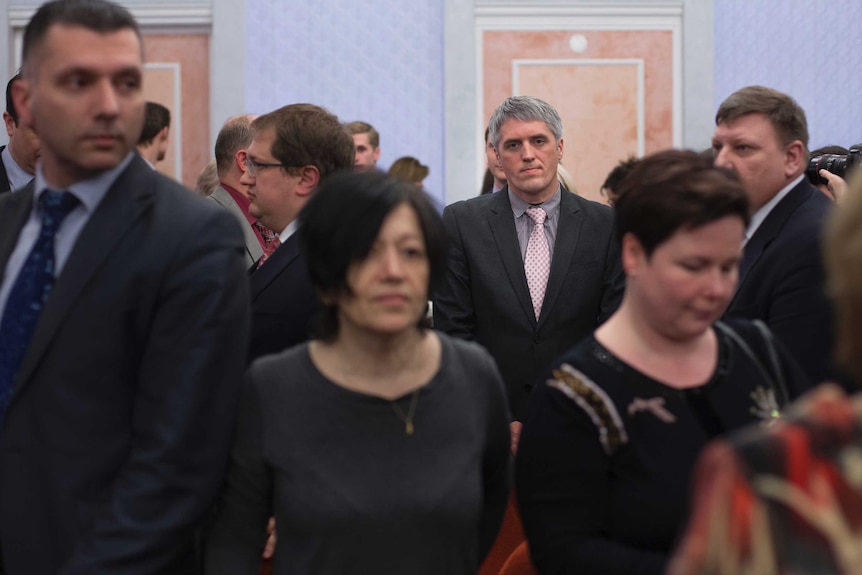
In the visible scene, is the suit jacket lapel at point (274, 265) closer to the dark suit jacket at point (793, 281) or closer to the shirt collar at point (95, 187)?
the shirt collar at point (95, 187)

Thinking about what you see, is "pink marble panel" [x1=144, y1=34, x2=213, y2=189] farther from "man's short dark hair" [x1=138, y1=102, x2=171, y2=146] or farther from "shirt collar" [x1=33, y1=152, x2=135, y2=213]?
"shirt collar" [x1=33, y1=152, x2=135, y2=213]

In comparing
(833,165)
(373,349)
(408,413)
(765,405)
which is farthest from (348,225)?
(833,165)

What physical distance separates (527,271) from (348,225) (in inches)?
80.5

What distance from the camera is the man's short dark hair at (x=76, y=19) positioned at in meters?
2.14

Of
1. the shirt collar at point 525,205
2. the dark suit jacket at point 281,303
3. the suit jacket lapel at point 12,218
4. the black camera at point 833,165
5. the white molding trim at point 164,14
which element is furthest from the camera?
the white molding trim at point 164,14

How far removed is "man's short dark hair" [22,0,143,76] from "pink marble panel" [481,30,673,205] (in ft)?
19.9

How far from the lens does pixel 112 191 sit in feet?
7.16

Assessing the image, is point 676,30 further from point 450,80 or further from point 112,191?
point 112,191

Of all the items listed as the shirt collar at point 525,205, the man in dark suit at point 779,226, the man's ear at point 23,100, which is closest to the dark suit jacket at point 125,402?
the man's ear at point 23,100

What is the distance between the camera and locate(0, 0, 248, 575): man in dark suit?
2.06 m

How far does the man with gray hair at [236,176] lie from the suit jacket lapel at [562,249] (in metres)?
0.97

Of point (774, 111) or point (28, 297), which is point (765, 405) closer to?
point (28, 297)

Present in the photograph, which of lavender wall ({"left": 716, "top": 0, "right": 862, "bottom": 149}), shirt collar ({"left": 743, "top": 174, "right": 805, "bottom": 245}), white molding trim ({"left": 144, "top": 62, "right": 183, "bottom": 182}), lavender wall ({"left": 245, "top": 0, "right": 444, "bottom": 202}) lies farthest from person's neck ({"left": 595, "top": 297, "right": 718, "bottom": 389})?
white molding trim ({"left": 144, "top": 62, "right": 183, "bottom": 182})

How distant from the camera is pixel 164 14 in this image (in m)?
8.16
